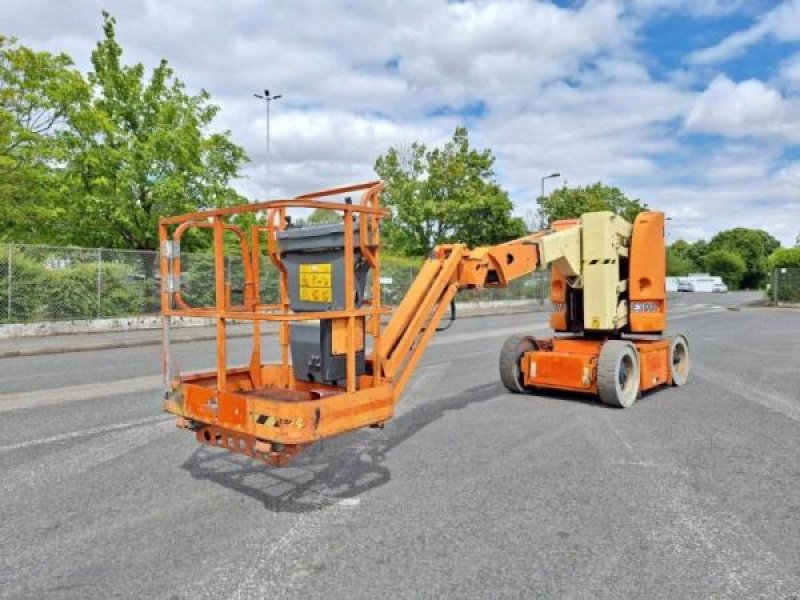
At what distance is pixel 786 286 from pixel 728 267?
2649 inches

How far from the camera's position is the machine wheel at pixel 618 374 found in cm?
766

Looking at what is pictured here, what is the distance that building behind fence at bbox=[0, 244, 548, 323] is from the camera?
16234mm

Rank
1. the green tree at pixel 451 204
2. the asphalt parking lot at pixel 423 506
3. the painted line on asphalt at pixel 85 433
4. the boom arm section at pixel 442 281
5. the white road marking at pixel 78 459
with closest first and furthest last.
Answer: the asphalt parking lot at pixel 423 506 → the white road marking at pixel 78 459 → the boom arm section at pixel 442 281 → the painted line on asphalt at pixel 85 433 → the green tree at pixel 451 204

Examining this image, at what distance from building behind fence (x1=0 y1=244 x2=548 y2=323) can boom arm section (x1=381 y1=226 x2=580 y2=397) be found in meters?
8.44

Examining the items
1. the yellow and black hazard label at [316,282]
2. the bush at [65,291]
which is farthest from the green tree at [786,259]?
the yellow and black hazard label at [316,282]

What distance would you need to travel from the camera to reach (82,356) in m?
13.2

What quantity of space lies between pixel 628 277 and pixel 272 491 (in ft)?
19.8

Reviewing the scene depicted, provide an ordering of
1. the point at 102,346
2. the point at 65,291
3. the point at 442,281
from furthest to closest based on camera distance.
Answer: the point at 65,291, the point at 102,346, the point at 442,281

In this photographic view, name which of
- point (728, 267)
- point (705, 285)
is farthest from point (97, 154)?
point (728, 267)

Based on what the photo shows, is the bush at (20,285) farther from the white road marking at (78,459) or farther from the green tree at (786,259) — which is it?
the green tree at (786,259)

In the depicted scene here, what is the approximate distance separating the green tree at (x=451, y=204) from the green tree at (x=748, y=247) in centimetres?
7935

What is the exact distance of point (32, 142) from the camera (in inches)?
976

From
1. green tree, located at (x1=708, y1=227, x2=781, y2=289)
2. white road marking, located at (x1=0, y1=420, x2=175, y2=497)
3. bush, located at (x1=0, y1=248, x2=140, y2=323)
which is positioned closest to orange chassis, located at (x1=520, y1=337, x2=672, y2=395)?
white road marking, located at (x1=0, y1=420, x2=175, y2=497)

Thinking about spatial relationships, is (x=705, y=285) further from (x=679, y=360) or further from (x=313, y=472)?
(x=313, y=472)
